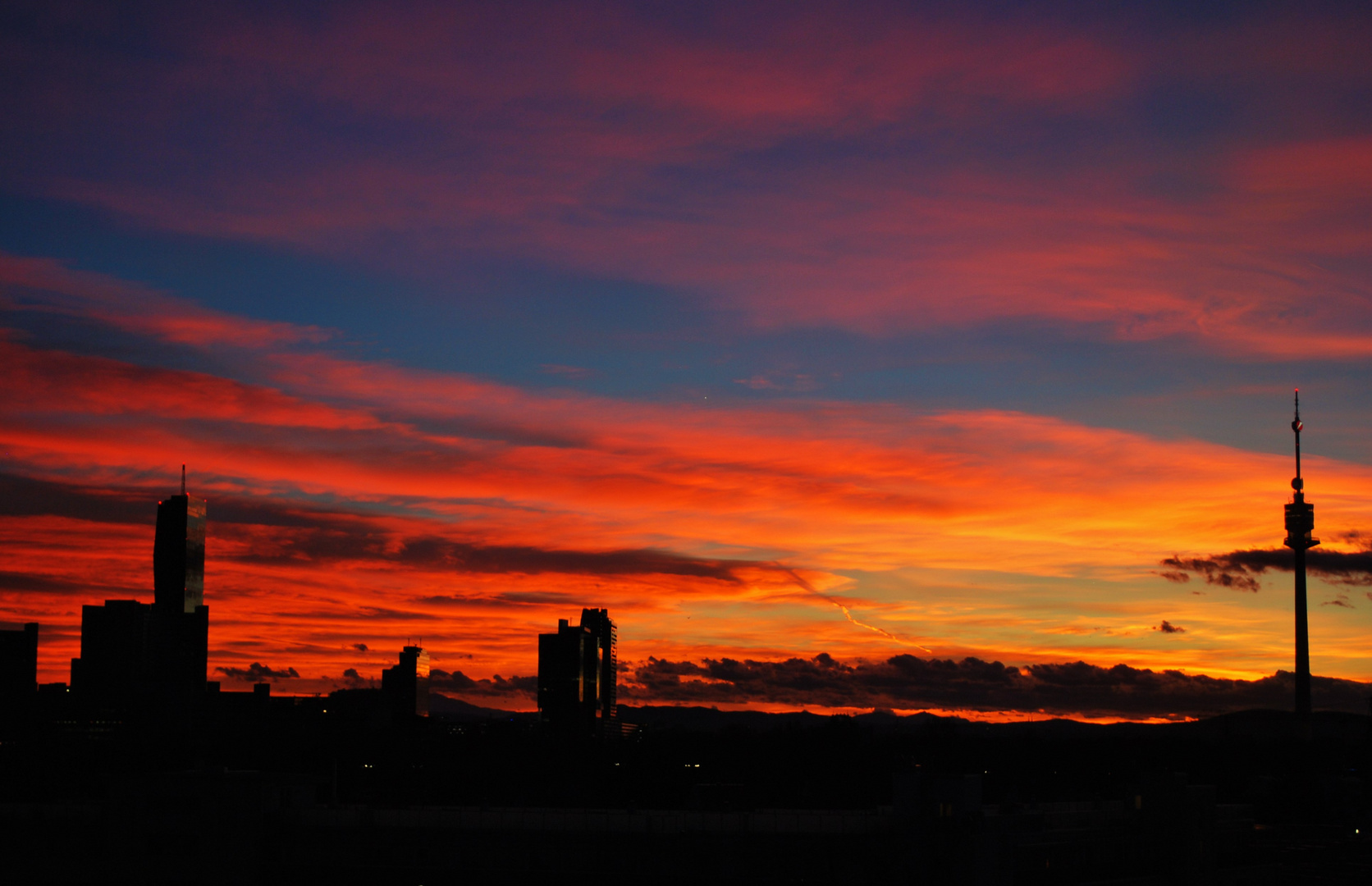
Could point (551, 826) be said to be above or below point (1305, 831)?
above

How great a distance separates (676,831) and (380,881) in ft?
64.8

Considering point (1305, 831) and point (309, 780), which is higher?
point (309, 780)

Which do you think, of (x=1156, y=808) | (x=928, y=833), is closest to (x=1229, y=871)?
(x=1156, y=808)

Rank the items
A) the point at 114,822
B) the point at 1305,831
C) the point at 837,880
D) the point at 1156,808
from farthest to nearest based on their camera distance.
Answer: the point at 1305,831 < the point at 1156,808 < the point at 114,822 < the point at 837,880

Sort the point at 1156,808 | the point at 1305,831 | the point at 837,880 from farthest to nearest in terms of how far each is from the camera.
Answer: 1. the point at 1305,831
2. the point at 1156,808
3. the point at 837,880

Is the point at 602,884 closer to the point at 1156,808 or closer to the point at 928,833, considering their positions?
the point at 928,833

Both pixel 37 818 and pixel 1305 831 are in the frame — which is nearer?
pixel 37 818

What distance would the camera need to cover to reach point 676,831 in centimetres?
8644

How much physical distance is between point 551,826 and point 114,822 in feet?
97.8

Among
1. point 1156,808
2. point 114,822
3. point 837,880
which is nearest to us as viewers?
point 837,880

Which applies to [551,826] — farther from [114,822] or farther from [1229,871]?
[1229,871]

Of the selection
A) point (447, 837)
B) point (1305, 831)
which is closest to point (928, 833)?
point (447, 837)

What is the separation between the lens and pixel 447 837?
87.8 meters

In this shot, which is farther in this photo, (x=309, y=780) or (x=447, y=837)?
(x=309, y=780)
